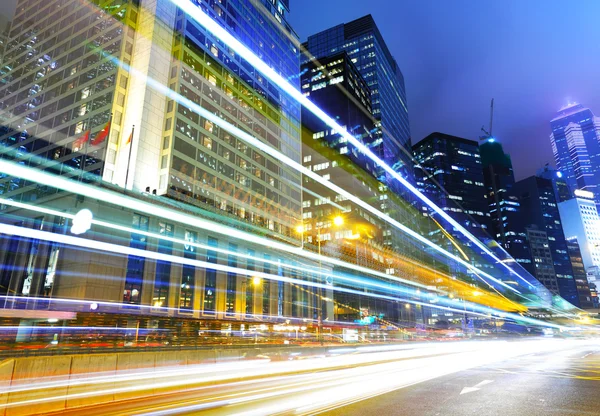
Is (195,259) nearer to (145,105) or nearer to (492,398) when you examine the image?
(145,105)

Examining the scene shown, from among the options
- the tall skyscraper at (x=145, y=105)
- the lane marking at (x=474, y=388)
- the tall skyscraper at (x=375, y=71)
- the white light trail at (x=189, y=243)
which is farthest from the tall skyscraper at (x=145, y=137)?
the tall skyscraper at (x=375, y=71)

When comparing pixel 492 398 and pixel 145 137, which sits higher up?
pixel 145 137

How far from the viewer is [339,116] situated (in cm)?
15312

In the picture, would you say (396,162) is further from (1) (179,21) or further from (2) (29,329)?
(2) (29,329)

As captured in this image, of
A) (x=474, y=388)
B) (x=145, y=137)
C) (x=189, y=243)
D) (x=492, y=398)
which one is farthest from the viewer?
(x=145, y=137)

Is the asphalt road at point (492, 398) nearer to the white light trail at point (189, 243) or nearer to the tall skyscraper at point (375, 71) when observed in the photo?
the white light trail at point (189, 243)

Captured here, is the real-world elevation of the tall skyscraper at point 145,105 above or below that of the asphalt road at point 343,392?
above

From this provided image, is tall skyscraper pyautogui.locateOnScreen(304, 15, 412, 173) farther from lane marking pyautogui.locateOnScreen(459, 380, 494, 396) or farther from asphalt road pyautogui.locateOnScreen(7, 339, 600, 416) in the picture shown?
lane marking pyautogui.locateOnScreen(459, 380, 494, 396)

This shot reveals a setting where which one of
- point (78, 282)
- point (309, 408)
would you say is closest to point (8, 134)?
point (78, 282)

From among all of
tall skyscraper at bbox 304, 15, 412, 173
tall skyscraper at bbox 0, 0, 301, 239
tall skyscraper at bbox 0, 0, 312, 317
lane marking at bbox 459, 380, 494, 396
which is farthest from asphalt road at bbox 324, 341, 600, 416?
tall skyscraper at bbox 304, 15, 412, 173

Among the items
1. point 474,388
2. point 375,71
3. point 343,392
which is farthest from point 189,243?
point 375,71

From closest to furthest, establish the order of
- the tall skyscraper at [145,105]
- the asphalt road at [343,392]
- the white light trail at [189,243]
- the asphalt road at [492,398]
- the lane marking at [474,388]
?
the asphalt road at [492,398]
the asphalt road at [343,392]
the lane marking at [474,388]
the white light trail at [189,243]
the tall skyscraper at [145,105]

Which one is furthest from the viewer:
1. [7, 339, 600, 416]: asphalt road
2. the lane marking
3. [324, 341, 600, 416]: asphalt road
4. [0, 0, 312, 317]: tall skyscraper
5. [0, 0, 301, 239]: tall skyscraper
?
[0, 0, 301, 239]: tall skyscraper

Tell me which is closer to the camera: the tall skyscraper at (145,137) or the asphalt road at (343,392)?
the asphalt road at (343,392)
